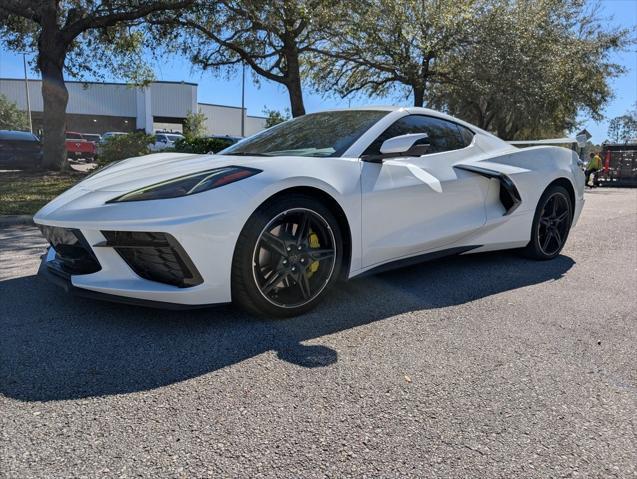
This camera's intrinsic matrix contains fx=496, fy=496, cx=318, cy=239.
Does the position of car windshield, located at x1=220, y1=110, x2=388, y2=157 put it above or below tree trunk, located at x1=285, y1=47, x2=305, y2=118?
below

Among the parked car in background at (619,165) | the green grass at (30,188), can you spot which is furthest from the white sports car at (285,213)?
the parked car in background at (619,165)

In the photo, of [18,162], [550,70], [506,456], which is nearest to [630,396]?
[506,456]

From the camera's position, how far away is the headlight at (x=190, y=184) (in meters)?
2.65

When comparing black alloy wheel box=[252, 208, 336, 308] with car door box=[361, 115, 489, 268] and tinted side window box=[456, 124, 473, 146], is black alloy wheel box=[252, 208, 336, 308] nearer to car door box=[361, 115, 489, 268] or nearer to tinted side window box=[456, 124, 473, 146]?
car door box=[361, 115, 489, 268]

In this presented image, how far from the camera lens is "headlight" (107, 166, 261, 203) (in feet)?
8.70

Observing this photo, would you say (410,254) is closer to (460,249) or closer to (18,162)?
(460,249)

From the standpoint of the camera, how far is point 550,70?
15.7 meters

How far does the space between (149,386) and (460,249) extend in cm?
271

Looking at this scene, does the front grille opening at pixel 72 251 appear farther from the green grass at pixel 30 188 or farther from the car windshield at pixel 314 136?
the green grass at pixel 30 188

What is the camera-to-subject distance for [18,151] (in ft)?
49.4

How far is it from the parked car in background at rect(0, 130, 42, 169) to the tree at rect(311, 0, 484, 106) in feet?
30.0

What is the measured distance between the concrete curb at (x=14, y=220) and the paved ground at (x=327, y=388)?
133 inches

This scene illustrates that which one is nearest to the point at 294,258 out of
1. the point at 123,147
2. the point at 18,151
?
the point at 123,147

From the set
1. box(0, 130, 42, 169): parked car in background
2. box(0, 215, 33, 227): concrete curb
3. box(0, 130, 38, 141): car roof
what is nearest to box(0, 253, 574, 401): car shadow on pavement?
box(0, 215, 33, 227): concrete curb
